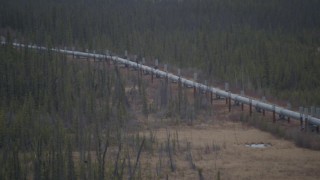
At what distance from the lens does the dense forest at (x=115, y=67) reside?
712 inches

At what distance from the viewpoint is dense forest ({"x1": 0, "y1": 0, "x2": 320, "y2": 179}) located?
1809 centimetres

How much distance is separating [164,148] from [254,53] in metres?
20.6

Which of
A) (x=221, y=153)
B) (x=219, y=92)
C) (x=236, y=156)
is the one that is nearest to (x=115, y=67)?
(x=219, y=92)

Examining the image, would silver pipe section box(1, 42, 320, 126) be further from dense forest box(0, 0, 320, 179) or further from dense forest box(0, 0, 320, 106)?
dense forest box(0, 0, 320, 106)

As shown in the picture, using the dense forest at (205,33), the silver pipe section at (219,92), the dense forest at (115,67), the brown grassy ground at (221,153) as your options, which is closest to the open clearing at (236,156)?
the brown grassy ground at (221,153)

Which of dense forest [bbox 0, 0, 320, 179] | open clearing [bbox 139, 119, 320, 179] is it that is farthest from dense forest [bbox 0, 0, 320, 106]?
open clearing [bbox 139, 119, 320, 179]

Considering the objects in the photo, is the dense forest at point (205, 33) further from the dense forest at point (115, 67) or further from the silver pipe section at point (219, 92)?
the silver pipe section at point (219, 92)

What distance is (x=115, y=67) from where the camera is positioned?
3241 cm

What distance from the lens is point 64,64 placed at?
32.4 m

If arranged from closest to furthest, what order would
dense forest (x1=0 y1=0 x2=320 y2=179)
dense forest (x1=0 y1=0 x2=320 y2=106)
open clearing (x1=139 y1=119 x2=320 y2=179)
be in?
open clearing (x1=139 y1=119 x2=320 y2=179)
dense forest (x1=0 y1=0 x2=320 y2=179)
dense forest (x1=0 y1=0 x2=320 y2=106)

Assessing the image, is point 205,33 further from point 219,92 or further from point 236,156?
point 236,156

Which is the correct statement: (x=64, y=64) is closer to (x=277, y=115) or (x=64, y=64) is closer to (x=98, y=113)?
(x=98, y=113)

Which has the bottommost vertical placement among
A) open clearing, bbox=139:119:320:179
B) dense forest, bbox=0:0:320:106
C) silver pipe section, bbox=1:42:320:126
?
open clearing, bbox=139:119:320:179

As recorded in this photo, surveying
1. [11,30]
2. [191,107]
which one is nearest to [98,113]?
[191,107]
